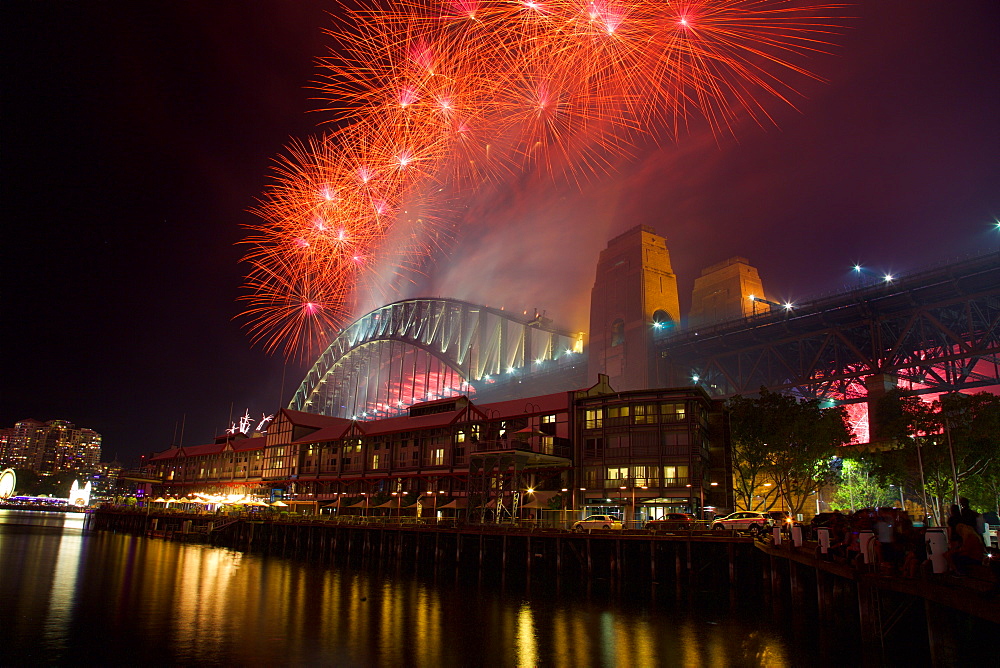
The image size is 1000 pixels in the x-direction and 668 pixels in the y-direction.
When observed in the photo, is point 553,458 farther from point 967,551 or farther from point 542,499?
point 967,551

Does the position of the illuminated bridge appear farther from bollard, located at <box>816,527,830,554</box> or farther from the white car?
bollard, located at <box>816,527,830,554</box>

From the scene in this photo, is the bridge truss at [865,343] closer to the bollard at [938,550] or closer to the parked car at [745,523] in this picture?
the parked car at [745,523]

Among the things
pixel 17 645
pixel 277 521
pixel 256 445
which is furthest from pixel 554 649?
pixel 256 445

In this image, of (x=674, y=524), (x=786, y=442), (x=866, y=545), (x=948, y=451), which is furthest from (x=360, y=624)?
(x=948, y=451)

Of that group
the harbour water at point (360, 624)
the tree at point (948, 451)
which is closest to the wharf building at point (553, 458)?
the harbour water at point (360, 624)

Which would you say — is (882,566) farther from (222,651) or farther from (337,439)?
(337,439)

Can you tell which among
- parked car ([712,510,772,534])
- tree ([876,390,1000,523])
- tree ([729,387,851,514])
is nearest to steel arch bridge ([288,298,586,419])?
tree ([729,387,851,514])
